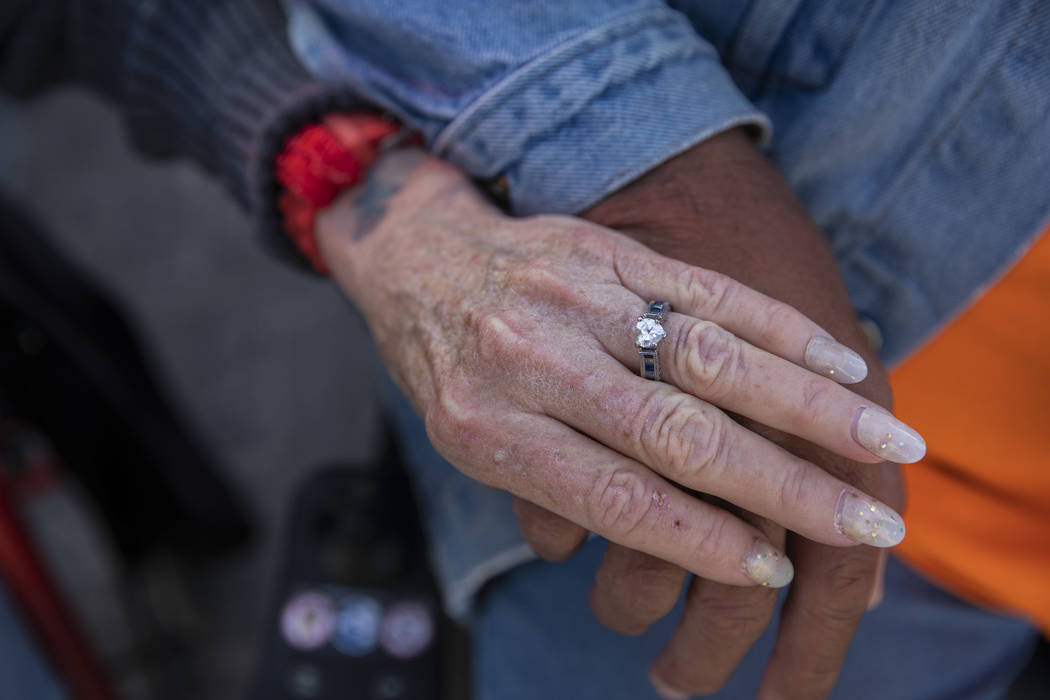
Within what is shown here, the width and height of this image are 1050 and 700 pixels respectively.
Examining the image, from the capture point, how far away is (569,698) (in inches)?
36.8

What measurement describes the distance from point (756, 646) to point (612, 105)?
587 millimetres

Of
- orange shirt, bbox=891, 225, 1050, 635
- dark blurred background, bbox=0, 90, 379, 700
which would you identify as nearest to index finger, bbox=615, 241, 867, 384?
orange shirt, bbox=891, 225, 1050, 635

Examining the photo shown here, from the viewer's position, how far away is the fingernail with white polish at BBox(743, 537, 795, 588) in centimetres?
63

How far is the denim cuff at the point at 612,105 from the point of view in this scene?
29.8 inches

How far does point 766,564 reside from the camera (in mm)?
628

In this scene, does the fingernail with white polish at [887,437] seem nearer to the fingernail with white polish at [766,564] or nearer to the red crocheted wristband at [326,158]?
the fingernail with white polish at [766,564]

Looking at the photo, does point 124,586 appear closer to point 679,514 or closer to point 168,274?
point 168,274

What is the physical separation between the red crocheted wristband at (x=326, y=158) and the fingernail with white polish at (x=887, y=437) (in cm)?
58

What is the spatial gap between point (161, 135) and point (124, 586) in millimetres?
1046

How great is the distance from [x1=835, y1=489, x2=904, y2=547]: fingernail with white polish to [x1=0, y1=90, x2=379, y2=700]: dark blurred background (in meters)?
1.20

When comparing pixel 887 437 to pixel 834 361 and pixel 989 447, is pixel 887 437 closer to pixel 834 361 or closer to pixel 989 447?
pixel 834 361

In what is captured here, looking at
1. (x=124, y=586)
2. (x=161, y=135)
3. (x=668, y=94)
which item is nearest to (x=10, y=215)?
(x=161, y=135)

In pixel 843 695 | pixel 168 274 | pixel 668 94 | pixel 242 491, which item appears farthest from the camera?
pixel 168 274

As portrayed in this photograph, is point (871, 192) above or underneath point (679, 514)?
above
